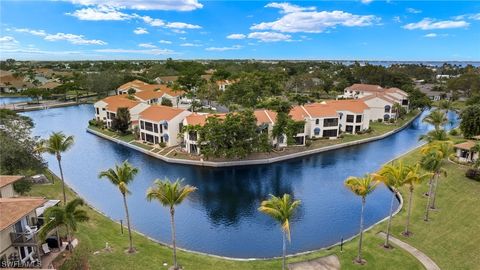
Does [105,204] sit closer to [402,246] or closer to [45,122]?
[402,246]

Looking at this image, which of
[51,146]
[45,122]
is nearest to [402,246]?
[51,146]

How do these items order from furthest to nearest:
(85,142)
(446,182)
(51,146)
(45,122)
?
1. (45,122)
2. (85,142)
3. (446,182)
4. (51,146)

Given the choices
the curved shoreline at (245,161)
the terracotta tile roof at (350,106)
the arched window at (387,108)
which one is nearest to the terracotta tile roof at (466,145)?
the curved shoreline at (245,161)

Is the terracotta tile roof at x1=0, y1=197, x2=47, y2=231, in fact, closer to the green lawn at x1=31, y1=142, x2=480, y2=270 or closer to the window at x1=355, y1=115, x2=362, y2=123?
the green lawn at x1=31, y1=142, x2=480, y2=270

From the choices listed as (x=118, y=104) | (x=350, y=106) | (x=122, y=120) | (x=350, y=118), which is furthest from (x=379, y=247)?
(x=118, y=104)

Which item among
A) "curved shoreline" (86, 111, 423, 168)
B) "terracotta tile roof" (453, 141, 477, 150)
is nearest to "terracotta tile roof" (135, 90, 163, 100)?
"curved shoreline" (86, 111, 423, 168)

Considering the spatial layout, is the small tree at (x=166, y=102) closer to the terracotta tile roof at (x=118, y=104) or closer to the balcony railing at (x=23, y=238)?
the terracotta tile roof at (x=118, y=104)
